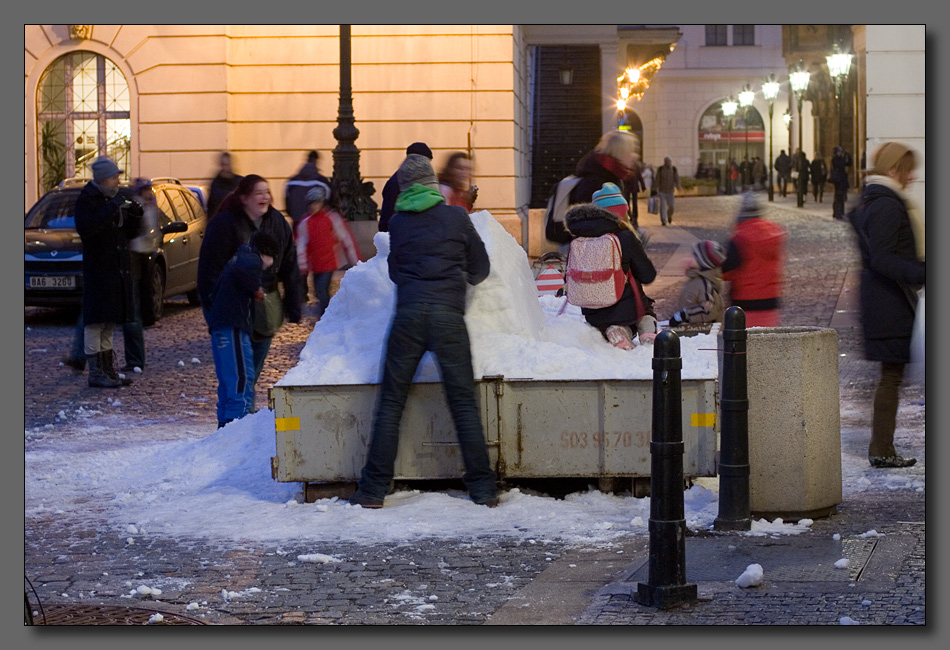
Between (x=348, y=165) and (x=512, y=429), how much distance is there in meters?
12.1

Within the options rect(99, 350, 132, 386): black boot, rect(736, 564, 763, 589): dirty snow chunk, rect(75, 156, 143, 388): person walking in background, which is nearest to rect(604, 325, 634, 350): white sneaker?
rect(736, 564, 763, 589): dirty snow chunk

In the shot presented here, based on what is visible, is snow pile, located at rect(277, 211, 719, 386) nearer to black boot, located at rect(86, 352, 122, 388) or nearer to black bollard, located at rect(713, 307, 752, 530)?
black bollard, located at rect(713, 307, 752, 530)

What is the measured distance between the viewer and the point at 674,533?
5.39m

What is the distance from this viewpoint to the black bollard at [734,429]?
20.8 ft

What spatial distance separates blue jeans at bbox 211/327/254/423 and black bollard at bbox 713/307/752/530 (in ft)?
12.0

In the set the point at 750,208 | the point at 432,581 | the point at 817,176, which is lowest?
the point at 432,581

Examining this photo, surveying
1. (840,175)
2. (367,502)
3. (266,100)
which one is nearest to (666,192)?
(840,175)

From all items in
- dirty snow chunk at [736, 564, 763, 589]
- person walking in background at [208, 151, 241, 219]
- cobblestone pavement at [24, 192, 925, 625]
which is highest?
person walking in background at [208, 151, 241, 219]

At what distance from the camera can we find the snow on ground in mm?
6695

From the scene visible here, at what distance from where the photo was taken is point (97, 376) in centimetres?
1166

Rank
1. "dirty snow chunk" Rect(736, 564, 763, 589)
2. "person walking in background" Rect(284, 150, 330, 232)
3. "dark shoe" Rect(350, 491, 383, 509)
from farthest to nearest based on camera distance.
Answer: "person walking in background" Rect(284, 150, 330, 232)
"dark shoe" Rect(350, 491, 383, 509)
"dirty snow chunk" Rect(736, 564, 763, 589)

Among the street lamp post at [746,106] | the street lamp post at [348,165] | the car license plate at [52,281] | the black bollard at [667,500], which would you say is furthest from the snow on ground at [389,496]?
the street lamp post at [746,106]

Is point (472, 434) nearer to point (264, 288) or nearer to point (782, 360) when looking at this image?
point (782, 360)

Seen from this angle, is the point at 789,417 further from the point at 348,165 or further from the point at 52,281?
the point at 348,165
